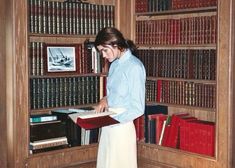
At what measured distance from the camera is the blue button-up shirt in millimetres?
3072

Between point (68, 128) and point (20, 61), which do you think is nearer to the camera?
point (20, 61)

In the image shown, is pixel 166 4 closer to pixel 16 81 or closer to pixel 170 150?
pixel 170 150

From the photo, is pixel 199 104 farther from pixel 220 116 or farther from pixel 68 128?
pixel 68 128

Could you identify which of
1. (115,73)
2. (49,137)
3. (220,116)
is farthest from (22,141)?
(220,116)

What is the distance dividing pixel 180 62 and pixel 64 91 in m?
1.05

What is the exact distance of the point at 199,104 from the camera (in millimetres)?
3887

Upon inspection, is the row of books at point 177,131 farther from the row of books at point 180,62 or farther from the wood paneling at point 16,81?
the wood paneling at point 16,81

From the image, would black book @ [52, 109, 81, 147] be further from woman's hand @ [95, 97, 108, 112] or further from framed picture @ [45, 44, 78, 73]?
woman's hand @ [95, 97, 108, 112]

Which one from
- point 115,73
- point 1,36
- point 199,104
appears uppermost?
point 1,36

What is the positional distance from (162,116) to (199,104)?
0.42 m

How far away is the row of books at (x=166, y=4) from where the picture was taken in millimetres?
3794

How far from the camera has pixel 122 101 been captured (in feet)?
10.4

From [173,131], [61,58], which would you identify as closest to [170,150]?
[173,131]

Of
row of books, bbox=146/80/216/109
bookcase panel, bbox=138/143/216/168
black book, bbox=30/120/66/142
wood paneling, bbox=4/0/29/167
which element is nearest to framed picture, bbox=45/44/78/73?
wood paneling, bbox=4/0/29/167
